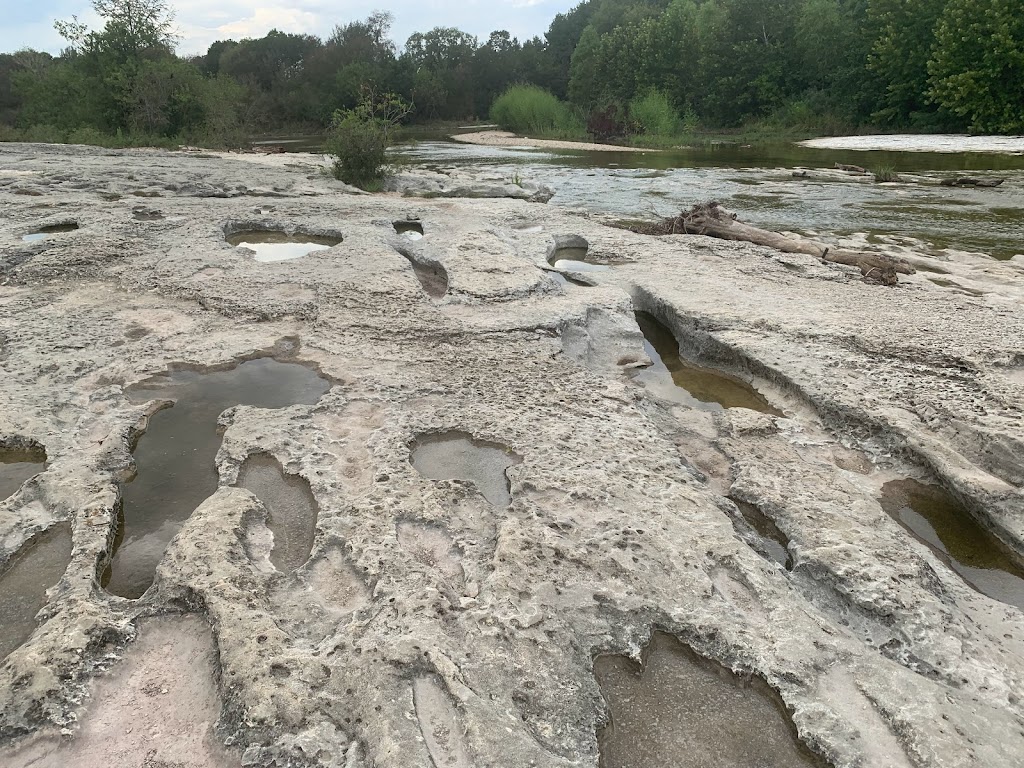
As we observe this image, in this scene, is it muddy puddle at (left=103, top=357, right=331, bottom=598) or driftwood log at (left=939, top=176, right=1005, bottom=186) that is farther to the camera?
driftwood log at (left=939, top=176, right=1005, bottom=186)

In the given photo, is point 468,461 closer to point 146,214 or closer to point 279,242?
point 279,242

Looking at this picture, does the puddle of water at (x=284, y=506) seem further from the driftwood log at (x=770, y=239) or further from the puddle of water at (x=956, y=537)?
the driftwood log at (x=770, y=239)

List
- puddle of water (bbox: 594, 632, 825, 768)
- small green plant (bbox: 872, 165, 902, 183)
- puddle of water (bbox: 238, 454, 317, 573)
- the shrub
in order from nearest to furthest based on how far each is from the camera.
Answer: puddle of water (bbox: 594, 632, 825, 768)
puddle of water (bbox: 238, 454, 317, 573)
small green plant (bbox: 872, 165, 902, 183)
the shrub

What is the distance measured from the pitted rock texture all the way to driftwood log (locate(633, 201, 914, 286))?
2.06 ft

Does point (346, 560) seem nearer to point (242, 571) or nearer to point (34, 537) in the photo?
point (242, 571)

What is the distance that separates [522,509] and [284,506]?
2.86 feet

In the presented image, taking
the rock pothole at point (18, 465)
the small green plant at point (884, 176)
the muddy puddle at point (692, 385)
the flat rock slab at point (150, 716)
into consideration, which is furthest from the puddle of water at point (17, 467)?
the small green plant at point (884, 176)

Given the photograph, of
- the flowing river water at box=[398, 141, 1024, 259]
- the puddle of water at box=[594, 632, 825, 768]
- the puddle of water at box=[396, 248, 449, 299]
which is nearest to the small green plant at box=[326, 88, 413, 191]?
the flowing river water at box=[398, 141, 1024, 259]

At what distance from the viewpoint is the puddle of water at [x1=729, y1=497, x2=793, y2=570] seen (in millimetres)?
2160

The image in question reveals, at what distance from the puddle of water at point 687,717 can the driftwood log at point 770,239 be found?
14.8 feet

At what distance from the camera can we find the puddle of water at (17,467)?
239 centimetres

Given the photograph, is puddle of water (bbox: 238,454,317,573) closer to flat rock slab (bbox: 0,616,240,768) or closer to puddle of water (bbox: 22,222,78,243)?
flat rock slab (bbox: 0,616,240,768)

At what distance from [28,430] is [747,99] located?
120ft

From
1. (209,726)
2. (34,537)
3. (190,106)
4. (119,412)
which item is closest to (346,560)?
(209,726)
